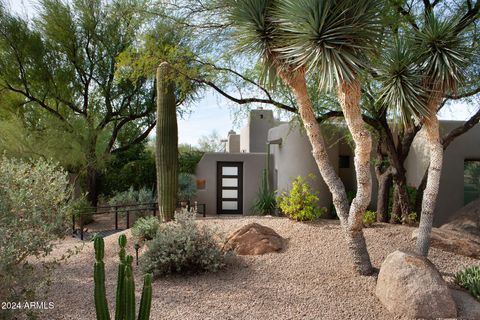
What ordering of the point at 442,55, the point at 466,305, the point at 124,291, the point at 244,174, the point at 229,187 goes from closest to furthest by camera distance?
1. the point at 124,291
2. the point at 466,305
3. the point at 442,55
4. the point at 244,174
5. the point at 229,187

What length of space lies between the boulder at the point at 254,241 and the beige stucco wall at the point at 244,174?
723cm

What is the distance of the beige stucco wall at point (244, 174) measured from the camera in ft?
50.0

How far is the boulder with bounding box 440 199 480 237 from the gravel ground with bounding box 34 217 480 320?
2.19m

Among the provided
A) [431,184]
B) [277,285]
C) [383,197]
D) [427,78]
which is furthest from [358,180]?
[383,197]

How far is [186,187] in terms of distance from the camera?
14.9 m

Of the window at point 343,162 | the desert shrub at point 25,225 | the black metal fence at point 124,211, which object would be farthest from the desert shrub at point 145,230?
the window at point 343,162

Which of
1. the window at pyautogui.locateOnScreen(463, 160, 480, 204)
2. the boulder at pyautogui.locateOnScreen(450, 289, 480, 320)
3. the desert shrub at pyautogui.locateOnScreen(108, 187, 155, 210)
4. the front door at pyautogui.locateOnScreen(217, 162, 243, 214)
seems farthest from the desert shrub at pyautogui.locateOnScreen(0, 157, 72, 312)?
the window at pyautogui.locateOnScreen(463, 160, 480, 204)

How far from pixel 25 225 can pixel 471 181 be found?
11576 mm

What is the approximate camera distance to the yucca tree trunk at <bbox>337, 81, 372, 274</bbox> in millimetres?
5863

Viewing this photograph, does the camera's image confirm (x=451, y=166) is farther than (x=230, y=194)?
No

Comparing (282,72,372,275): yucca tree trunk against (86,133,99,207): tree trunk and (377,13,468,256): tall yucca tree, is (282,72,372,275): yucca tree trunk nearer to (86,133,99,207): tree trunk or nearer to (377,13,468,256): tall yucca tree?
(377,13,468,256): tall yucca tree

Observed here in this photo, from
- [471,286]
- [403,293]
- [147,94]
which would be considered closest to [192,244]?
[403,293]

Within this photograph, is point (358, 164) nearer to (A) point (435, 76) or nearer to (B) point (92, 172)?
(A) point (435, 76)

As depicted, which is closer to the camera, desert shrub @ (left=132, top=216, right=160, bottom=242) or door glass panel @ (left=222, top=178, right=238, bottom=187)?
desert shrub @ (left=132, top=216, right=160, bottom=242)
